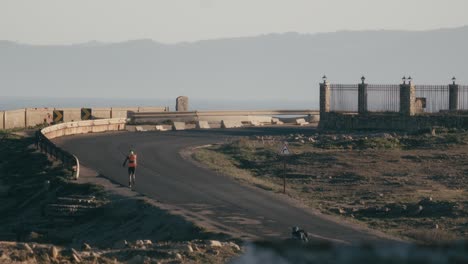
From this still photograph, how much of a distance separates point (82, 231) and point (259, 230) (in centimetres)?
626

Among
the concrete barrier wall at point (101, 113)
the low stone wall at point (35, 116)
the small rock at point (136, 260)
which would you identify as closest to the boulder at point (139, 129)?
the low stone wall at point (35, 116)

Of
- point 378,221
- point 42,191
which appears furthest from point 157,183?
point 378,221

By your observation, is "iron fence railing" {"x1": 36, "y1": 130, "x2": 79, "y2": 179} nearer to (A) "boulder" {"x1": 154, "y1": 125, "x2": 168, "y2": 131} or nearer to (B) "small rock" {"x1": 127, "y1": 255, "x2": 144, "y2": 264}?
(B) "small rock" {"x1": 127, "y1": 255, "x2": 144, "y2": 264}

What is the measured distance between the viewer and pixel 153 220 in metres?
26.9

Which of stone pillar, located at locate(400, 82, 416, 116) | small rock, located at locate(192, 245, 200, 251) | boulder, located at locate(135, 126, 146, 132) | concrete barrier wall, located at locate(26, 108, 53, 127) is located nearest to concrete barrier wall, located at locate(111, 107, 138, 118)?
concrete barrier wall, located at locate(26, 108, 53, 127)

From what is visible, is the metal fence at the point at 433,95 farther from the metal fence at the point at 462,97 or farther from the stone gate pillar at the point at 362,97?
the stone gate pillar at the point at 362,97

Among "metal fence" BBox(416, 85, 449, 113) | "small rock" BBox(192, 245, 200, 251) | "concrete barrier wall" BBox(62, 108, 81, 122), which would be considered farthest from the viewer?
"concrete barrier wall" BBox(62, 108, 81, 122)

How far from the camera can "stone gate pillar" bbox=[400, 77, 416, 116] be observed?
6003cm

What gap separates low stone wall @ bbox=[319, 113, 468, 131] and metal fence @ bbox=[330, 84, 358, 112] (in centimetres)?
113

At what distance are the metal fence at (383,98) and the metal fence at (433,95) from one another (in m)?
1.54

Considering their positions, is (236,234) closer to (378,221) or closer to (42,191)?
(378,221)

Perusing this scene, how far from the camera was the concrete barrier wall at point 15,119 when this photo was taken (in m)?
66.8

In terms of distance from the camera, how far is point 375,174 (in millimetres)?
39344

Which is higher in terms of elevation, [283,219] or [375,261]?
[375,261]
